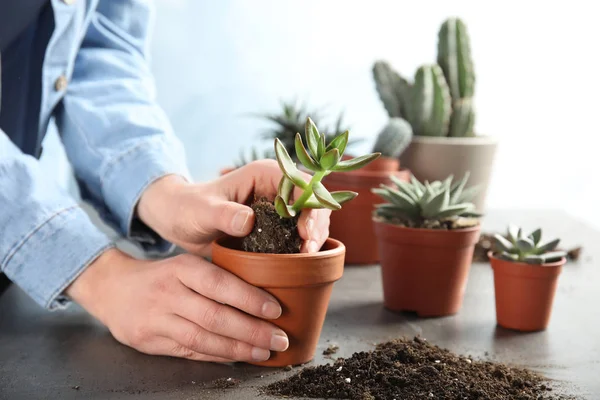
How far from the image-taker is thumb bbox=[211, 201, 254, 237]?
99 centimetres

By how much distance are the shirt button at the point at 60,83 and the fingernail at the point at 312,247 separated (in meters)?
0.66

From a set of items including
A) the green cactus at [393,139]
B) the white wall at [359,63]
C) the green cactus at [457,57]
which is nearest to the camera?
the green cactus at [393,139]

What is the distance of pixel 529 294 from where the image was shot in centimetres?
121

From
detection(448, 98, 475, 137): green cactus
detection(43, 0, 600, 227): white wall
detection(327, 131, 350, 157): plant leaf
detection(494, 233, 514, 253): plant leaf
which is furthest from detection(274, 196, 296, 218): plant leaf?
detection(43, 0, 600, 227): white wall

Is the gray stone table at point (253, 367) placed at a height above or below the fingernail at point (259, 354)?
below

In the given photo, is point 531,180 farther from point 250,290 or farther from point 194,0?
point 250,290

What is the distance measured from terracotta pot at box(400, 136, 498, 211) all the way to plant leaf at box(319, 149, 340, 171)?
98 cm

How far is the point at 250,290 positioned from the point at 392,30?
2488 millimetres

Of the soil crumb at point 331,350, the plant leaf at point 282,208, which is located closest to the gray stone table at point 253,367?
the soil crumb at point 331,350

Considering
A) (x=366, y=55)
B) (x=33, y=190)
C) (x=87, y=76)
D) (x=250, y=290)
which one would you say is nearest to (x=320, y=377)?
(x=250, y=290)

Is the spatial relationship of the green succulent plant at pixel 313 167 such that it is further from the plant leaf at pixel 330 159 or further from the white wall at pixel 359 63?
the white wall at pixel 359 63

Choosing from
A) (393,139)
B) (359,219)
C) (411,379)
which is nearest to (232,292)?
(411,379)

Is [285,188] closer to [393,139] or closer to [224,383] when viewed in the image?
[224,383]

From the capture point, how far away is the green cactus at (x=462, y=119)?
1968 millimetres
